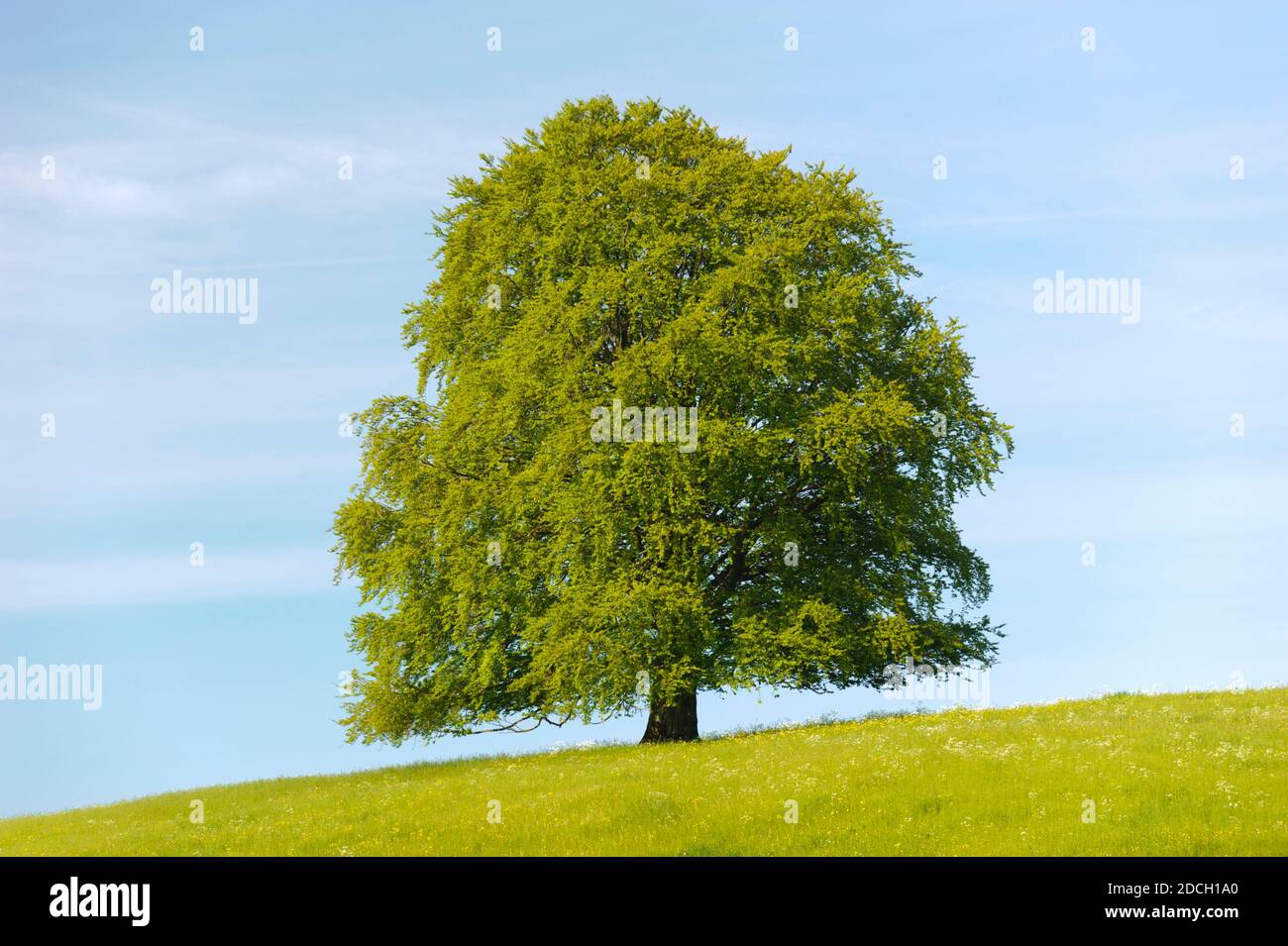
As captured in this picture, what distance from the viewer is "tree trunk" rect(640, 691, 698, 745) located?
31.7m

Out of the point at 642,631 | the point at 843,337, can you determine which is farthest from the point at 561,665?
the point at 843,337

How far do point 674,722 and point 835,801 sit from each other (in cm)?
1105

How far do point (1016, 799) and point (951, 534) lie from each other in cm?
1375

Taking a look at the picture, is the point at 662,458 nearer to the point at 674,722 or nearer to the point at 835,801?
the point at 674,722

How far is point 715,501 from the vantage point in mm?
31031

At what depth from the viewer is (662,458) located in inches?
1166

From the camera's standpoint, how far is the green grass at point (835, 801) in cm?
1939

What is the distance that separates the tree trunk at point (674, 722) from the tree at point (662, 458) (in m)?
0.08
